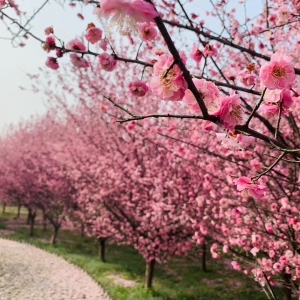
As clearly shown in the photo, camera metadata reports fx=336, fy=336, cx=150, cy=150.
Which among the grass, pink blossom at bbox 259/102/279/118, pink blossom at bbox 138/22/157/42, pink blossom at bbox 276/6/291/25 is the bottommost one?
the grass

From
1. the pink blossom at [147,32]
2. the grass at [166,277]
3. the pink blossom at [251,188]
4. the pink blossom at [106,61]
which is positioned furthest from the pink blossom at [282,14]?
the grass at [166,277]

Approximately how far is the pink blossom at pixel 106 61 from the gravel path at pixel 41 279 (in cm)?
709

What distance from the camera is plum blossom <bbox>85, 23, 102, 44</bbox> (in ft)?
7.55


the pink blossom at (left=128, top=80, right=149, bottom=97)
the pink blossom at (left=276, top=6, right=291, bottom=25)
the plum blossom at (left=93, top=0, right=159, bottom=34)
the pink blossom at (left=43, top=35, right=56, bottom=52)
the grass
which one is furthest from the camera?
the grass

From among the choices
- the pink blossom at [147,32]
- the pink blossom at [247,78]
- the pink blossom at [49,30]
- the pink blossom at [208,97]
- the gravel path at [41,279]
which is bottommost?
the gravel path at [41,279]

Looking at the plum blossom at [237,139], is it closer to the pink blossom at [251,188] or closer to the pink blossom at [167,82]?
the pink blossom at [251,188]

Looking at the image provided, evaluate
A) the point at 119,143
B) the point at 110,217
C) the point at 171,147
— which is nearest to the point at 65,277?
the point at 110,217

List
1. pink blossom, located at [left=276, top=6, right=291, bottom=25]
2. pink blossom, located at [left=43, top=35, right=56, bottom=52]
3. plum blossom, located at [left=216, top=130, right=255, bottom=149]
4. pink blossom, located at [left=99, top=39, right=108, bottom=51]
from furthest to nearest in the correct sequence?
1. pink blossom, located at [left=276, top=6, right=291, bottom=25]
2. pink blossom, located at [left=99, top=39, right=108, bottom=51]
3. pink blossom, located at [left=43, top=35, right=56, bottom=52]
4. plum blossom, located at [left=216, top=130, right=255, bottom=149]

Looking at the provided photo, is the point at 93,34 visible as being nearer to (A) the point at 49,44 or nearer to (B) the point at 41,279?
(A) the point at 49,44

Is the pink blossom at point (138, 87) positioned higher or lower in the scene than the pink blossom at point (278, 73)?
higher

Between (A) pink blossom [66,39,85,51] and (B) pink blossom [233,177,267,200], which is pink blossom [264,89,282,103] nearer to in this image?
(B) pink blossom [233,177,267,200]

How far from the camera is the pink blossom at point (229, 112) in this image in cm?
146

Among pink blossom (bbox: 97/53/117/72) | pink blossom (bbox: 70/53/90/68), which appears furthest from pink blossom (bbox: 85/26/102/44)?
pink blossom (bbox: 70/53/90/68)

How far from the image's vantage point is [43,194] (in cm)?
1788
